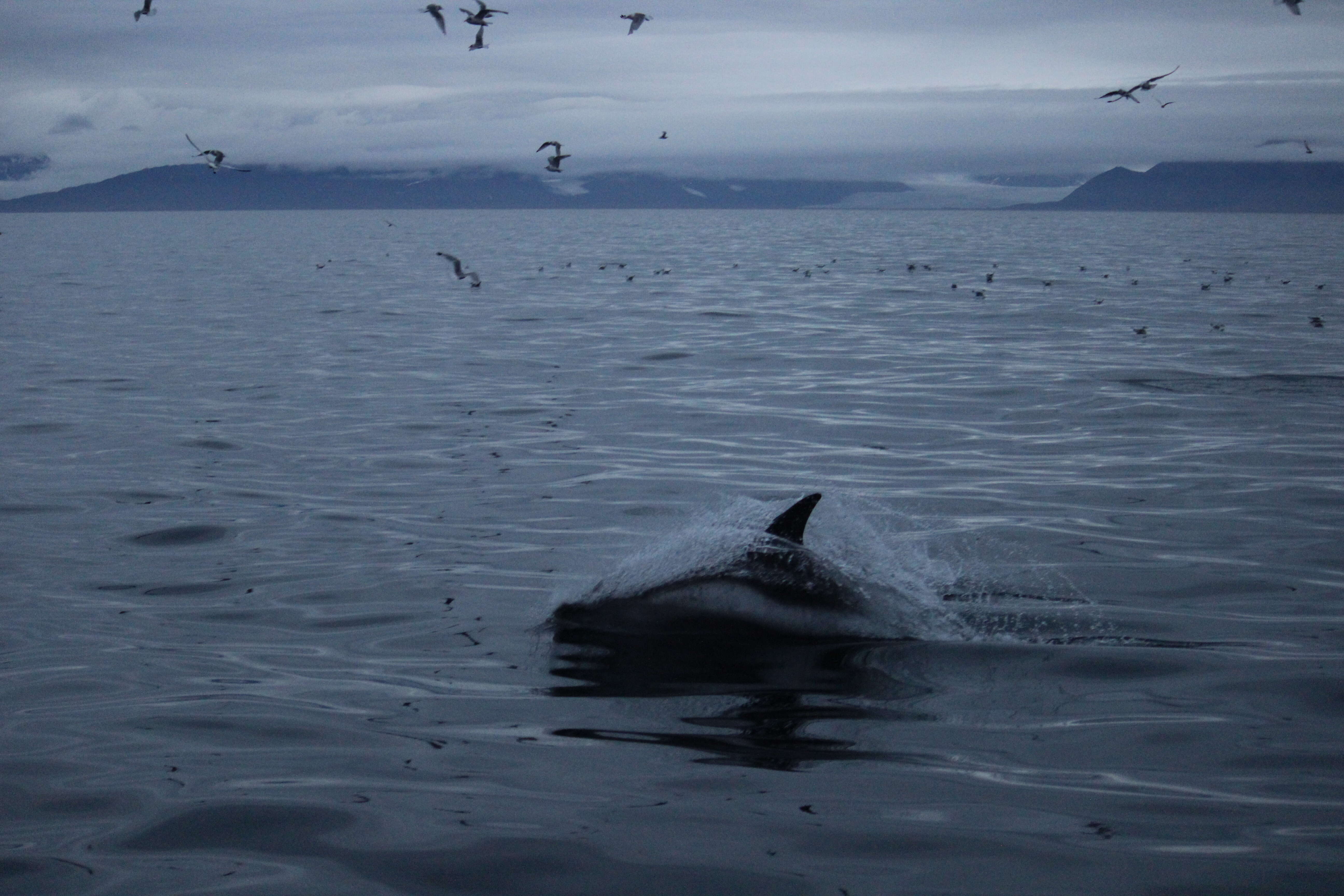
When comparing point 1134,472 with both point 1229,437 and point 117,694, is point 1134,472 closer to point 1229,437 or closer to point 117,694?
point 1229,437

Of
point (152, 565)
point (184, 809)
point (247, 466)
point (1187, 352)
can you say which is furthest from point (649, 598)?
point (1187, 352)

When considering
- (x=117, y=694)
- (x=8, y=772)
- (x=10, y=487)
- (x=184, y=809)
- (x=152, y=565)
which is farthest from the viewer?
(x=10, y=487)

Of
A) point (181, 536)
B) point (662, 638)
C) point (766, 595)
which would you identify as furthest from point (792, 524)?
point (181, 536)

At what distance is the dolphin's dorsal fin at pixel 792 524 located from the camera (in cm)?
859

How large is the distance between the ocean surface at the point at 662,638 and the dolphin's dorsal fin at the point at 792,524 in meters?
0.34

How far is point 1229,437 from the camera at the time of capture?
607 inches

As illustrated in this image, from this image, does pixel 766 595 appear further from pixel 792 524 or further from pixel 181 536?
pixel 181 536

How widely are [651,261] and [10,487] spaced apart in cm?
5258

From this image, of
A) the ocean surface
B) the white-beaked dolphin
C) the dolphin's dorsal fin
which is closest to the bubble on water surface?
the ocean surface

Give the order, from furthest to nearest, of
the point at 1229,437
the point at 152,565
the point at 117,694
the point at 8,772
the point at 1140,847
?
1. the point at 1229,437
2. the point at 152,565
3. the point at 117,694
4. the point at 8,772
5. the point at 1140,847

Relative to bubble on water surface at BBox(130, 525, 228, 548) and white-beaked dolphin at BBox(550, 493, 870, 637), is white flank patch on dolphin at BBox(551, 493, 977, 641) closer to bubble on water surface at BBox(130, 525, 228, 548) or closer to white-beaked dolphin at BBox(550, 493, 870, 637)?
white-beaked dolphin at BBox(550, 493, 870, 637)

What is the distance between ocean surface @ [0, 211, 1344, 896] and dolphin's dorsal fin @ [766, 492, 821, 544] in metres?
0.34

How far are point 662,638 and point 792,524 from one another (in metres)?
1.18

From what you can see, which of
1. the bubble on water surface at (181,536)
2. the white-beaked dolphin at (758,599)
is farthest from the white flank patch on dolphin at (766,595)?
the bubble on water surface at (181,536)
